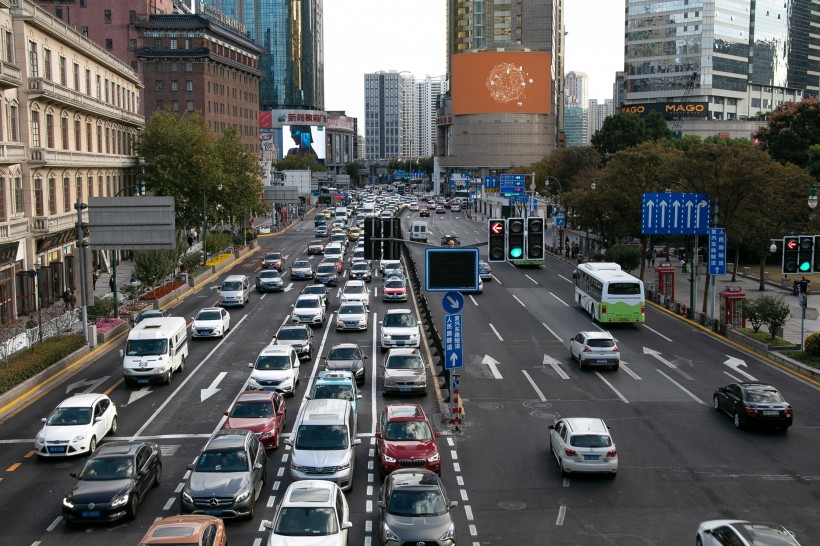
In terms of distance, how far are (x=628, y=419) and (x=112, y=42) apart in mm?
113826

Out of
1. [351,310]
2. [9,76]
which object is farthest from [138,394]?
[9,76]

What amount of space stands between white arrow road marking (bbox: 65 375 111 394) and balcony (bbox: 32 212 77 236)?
20.7 meters

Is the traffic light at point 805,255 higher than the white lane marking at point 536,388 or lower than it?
higher

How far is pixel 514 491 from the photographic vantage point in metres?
22.2

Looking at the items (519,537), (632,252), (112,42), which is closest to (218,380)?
(519,537)

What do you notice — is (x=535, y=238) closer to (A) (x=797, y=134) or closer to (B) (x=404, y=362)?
(B) (x=404, y=362)

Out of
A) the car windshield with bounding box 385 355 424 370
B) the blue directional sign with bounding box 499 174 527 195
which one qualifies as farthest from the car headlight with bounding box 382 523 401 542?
the blue directional sign with bounding box 499 174 527 195

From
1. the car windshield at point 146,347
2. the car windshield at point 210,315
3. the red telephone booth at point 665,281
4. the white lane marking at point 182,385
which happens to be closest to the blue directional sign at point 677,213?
the red telephone booth at point 665,281

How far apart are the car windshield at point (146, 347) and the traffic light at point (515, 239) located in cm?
1496

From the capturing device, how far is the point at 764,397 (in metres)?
27.5

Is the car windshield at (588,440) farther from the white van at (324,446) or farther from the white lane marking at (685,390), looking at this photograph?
the white lane marking at (685,390)

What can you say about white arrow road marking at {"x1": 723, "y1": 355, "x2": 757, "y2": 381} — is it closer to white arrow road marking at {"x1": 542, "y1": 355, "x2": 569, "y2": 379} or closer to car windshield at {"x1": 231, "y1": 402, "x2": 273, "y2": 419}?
white arrow road marking at {"x1": 542, "y1": 355, "x2": 569, "y2": 379}

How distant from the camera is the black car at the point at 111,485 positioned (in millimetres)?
19344

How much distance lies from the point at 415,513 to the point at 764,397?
574 inches
